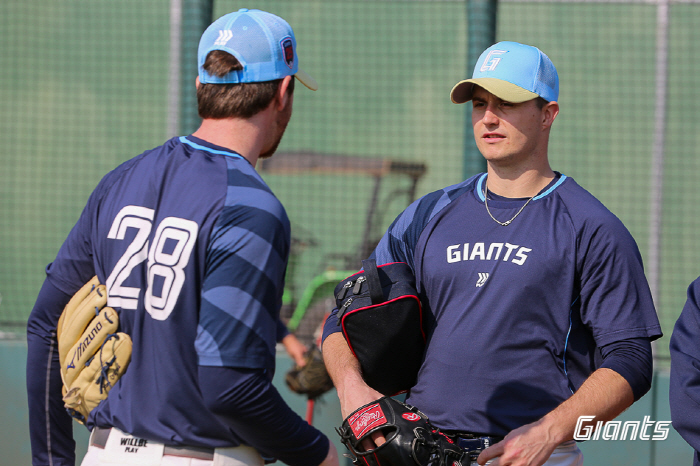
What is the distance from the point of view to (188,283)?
172 centimetres

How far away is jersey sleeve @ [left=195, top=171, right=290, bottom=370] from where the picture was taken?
1.68 meters

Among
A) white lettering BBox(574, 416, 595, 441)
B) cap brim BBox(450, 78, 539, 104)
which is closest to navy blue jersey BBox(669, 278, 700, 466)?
white lettering BBox(574, 416, 595, 441)

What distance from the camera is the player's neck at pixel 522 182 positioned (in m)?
2.29

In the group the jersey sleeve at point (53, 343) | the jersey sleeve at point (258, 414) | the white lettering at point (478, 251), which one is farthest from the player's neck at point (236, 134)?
the white lettering at point (478, 251)

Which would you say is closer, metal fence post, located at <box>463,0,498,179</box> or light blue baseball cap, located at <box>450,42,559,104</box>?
light blue baseball cap, located at <box>450,42,559,104</box>

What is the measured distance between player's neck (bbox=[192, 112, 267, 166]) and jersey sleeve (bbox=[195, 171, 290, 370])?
0.22 meters

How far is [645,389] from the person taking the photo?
2.00 metres

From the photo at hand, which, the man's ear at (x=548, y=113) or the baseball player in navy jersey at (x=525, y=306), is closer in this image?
the baseball player in navy jersey at (x=525, y=306)

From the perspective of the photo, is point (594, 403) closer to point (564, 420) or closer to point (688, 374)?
point (564, 420)

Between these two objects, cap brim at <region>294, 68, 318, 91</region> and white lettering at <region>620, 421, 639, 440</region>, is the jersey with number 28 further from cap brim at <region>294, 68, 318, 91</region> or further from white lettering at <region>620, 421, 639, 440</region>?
white lettering at <region>620, 421, 639, 440</region>

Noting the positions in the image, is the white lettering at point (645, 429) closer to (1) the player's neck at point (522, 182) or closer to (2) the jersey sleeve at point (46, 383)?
(1) the player's neck at point (522, 182)

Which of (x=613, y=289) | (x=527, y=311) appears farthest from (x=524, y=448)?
(x=613, y=289)

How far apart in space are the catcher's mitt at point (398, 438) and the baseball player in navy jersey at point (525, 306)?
53 mm

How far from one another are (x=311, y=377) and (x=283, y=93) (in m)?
2.91
